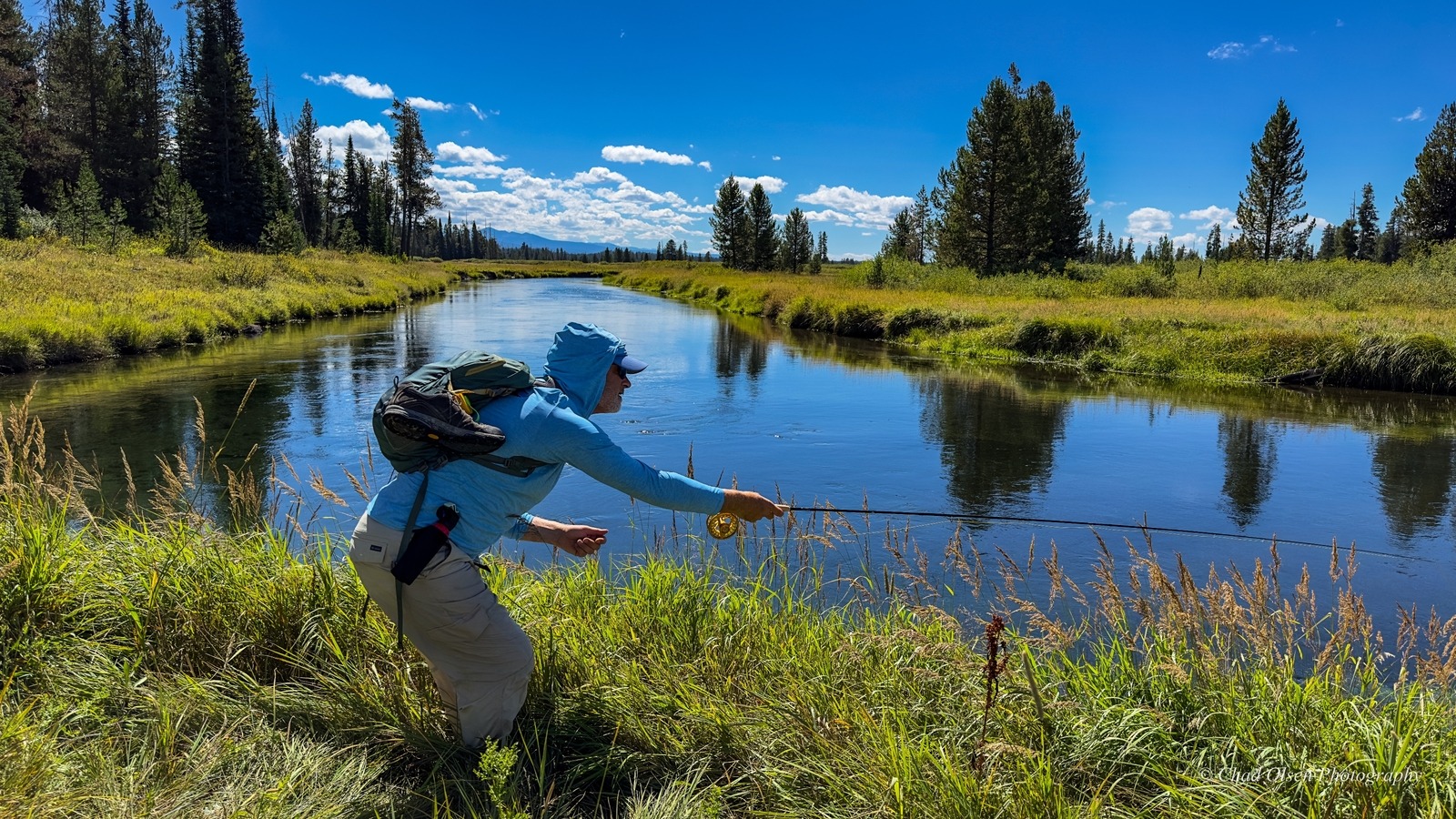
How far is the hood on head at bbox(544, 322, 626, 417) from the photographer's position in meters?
2.84

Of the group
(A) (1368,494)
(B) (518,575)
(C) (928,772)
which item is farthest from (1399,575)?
(B) (518,575)

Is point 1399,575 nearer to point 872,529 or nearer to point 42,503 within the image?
point 872,529

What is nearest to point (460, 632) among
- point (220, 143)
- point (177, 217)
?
point (177, 217)

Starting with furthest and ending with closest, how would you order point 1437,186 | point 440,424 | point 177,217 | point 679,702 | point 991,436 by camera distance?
point 1437,186, point 177,217, point 991,436, point 679,702, point 440,424

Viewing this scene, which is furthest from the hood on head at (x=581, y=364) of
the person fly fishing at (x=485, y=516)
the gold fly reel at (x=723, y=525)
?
the gold fly reel at (x=723, y=525)

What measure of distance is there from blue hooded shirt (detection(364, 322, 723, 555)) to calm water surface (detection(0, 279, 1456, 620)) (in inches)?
112

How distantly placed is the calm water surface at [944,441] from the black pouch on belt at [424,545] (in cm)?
293

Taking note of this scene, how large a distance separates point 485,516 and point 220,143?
50.2 meters

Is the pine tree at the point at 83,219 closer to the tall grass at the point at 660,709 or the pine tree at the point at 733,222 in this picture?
the tall grass at the point at 660,709

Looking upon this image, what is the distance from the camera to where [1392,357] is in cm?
1532

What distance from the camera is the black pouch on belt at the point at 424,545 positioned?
2438mm

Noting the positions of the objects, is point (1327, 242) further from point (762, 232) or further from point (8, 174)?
point (8, 174)

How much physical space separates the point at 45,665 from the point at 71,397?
35.8ft

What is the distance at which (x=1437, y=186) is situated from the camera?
37969mm
